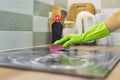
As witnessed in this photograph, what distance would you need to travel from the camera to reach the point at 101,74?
1.25 feet

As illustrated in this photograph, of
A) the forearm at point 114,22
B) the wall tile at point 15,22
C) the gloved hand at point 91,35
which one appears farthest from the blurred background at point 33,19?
the forearm at point 114,22

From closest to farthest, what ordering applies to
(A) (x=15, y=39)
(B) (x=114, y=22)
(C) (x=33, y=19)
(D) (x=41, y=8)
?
(B) (x=114, y=22) < (A) (x=15, y=39) < (C) (x=33, y=19) < (D) (x=41, y=8)

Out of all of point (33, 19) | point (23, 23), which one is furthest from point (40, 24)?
point (23, 23)

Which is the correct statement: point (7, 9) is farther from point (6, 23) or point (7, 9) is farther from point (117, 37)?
point (117, 37)

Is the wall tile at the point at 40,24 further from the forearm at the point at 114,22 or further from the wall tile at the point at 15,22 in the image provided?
the forearm at the point at 114,22

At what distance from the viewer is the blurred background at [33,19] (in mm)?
963

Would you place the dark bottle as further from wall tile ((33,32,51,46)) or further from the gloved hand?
the gloved hand

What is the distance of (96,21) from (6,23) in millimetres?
640

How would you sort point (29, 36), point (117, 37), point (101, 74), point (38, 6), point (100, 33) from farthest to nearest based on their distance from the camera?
point (117, 37) < point (38, 6) < point (29, 36) < point (100, 33) < point (101, 74)

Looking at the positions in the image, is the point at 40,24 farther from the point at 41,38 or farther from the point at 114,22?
the point at 114,22

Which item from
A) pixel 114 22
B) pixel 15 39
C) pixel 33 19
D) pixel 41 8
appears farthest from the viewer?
pixel 41 8

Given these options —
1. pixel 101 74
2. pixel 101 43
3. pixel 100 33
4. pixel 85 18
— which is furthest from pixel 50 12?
pixel 101 74

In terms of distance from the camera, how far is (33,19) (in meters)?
1.20

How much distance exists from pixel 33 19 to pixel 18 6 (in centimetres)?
17
